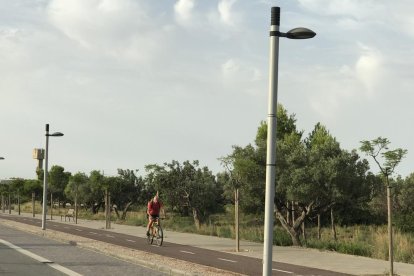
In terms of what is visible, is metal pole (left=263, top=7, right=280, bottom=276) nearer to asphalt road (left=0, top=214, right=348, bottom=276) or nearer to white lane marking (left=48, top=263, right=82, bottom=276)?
asphalt road (left=0, top=214, right=348, bottom=276)

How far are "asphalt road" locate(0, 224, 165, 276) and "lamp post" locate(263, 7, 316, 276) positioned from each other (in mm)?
3794

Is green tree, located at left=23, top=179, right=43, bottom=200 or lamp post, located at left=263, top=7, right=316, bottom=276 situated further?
green tree, located at left=23, top=179, right=43, bottom=200

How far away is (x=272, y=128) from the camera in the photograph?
9250 mm

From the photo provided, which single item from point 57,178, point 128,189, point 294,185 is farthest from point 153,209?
point 57,178

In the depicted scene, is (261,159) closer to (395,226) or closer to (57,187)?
(395,226)

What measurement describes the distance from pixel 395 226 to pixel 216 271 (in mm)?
23736

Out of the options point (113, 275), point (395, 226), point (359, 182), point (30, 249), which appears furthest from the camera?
point (395, 226)

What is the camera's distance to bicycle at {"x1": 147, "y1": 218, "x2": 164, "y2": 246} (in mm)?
20516

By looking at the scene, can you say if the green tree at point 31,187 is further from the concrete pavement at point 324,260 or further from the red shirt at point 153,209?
the concrete pavement at point 324,260

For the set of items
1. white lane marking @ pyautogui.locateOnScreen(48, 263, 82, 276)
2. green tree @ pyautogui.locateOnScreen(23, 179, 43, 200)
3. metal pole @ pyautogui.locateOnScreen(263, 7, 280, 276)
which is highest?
metal pole @ pyautogui.locateOnScreen(263, 7, 280, 276)

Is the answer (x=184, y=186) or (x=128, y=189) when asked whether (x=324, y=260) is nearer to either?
(x=184, y=186)

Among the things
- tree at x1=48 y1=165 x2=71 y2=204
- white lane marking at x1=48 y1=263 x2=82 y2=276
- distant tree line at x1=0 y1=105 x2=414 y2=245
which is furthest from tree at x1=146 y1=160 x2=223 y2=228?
tree at x1=48 y1=165 x2=71 y2=204

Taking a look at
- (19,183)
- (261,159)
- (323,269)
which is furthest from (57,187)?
(323,269)

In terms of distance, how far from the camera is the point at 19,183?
7219 centimetres
